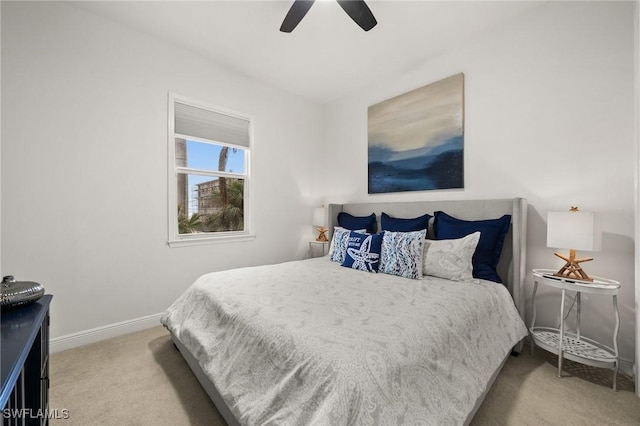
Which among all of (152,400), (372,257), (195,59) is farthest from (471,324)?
(195,59)

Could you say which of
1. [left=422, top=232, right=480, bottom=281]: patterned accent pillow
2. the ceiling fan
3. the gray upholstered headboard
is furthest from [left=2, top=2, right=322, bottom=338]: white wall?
the gray upholstered headboard

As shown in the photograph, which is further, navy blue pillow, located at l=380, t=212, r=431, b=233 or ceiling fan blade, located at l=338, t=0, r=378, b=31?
navy blue pillow, located at l=380, t=212, r=431, b=233

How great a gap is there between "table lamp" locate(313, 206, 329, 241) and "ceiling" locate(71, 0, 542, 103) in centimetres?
172

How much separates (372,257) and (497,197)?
1259 millimetres

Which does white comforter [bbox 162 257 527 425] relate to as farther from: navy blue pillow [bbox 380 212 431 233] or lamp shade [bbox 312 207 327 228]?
lamp shade [bbox 312 207 327 228]

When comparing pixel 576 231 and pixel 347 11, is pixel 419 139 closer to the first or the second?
pixel 347 11

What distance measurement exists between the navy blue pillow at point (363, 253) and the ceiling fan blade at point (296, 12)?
183 cm

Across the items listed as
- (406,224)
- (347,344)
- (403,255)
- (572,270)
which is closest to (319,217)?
(406,224)

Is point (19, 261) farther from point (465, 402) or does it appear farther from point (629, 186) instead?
point (629, 186)

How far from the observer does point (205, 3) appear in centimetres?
220

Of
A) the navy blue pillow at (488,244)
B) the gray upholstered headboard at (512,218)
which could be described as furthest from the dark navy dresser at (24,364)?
the gray upholstered headboard at (512,218)

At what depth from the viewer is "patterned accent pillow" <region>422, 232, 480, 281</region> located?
6.95 feet

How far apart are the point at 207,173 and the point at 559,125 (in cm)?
330

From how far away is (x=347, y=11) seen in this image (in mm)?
1921
